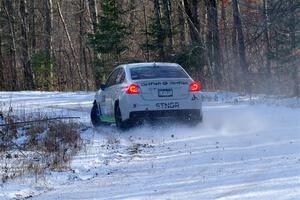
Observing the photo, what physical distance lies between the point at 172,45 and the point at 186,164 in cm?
2614

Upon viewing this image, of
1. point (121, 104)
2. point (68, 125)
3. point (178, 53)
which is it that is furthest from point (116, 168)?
point (178, 53)

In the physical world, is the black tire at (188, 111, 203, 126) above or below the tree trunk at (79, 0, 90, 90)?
below

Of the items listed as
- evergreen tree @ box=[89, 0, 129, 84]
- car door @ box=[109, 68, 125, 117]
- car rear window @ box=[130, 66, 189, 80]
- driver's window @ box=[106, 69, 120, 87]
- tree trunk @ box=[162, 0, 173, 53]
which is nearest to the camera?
car rear window @ box=[130, 66, 189, 80]

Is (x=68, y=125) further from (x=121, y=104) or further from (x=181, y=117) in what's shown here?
(x=181, y=117)

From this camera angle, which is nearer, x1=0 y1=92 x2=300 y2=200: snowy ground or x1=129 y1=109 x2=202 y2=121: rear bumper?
x1=0 y1=92 x2=300 y2=200: snowy ground

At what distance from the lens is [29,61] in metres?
39.4

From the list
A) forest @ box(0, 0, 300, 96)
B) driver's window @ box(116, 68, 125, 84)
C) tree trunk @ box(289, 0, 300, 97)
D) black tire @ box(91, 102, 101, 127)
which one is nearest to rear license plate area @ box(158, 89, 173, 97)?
driver's window @ box(116, 68, 125, 84)

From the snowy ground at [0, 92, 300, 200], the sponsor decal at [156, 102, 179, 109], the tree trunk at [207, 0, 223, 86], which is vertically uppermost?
the tree trunk at [207, 0, 223, 86]

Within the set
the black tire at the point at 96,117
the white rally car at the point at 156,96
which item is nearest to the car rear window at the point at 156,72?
the white rally car at the point at 156,96

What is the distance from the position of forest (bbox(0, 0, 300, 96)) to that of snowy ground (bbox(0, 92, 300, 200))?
1026 cm

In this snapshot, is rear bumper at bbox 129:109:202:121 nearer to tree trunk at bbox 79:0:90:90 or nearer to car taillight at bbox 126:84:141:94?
car taillight at bbox 126:84:141:94

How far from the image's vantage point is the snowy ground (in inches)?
289

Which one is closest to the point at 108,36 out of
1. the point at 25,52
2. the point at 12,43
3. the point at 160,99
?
the point at 25,52

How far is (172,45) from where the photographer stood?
114 ft
